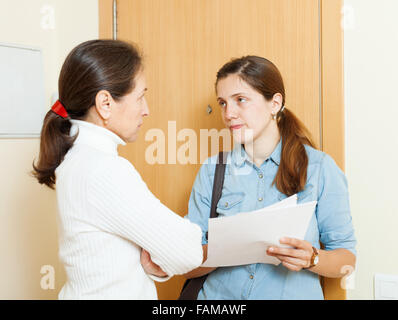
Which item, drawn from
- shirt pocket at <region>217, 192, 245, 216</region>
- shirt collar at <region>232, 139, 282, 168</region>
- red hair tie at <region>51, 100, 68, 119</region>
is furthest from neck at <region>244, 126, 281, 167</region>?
red hair tie at <region>51, 100, 68, 119</region>

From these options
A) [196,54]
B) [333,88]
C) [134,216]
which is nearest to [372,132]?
[333,88]

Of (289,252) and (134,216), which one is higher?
(134,216)

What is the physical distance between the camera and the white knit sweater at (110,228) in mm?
803

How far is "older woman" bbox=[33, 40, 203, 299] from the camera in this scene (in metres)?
0.81

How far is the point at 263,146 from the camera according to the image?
1.25 meters

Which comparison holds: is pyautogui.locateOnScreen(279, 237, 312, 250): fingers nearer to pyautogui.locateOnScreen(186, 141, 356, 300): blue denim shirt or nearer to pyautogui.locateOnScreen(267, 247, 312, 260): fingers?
pyautogui.locateOnScreen(267, 247, 312, 260): fingers

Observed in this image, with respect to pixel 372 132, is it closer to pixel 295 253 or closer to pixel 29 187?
pixel 295 253

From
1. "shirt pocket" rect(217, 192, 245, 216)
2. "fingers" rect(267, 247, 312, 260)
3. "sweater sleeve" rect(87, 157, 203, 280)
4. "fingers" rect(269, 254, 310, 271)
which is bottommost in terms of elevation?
"fingers" rect(269, 254, 310, 271)

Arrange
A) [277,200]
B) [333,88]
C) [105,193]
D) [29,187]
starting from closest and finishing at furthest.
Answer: [105,193]
[277,200]
[333,88]
[29,187]

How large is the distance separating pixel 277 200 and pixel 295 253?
22 centimetres

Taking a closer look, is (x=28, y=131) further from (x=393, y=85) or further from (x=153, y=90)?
(x=393, y=85)

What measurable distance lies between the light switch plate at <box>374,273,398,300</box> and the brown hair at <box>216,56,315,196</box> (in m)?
0.42
